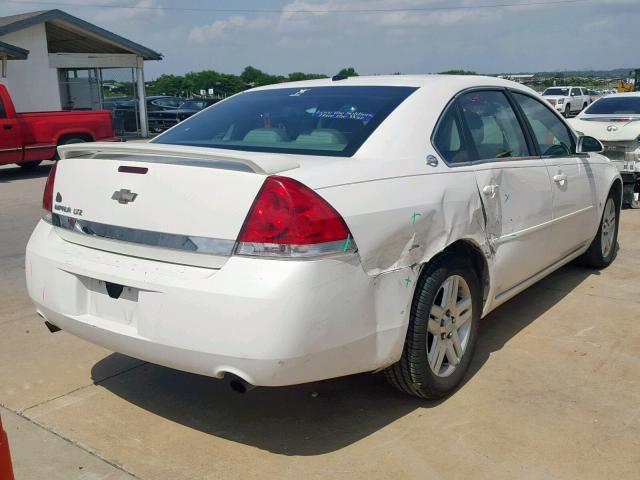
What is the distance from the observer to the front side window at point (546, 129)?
452 centimetres

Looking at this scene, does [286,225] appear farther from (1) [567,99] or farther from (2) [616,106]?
(1) [567,99]

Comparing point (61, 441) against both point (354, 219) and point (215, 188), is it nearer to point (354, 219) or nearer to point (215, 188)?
point (215, 188)

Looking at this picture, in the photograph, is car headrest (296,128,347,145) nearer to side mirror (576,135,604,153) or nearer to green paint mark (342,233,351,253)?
green paint mark (342,233,351,253)

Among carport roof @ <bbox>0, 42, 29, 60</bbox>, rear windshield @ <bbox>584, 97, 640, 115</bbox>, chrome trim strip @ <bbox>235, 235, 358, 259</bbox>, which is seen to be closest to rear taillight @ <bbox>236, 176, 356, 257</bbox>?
chrome trim strip @ <bbox>235, 235, 358, 259</bbox>

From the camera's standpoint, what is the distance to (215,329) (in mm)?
2650

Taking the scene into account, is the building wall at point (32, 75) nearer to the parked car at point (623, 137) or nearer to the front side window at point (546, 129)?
the parked car at point (623, 137)

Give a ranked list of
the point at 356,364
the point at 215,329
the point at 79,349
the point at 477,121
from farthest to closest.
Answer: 1. the point at 79,349
2. the point at 477,121
3. the point at 356,364
4. the point at 215,329

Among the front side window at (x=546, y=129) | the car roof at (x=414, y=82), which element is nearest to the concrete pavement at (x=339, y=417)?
the front side window at (x=546, y=129)

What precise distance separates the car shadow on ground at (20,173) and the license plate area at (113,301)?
11.1 metres

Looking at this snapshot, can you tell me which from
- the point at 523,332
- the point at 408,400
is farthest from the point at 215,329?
the point at 523,332

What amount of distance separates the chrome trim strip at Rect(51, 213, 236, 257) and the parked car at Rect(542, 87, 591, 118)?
116 feet

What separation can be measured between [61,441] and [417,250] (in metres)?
1.84

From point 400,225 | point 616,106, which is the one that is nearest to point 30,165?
point 616,106

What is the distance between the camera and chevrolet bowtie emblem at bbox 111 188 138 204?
295 cm
